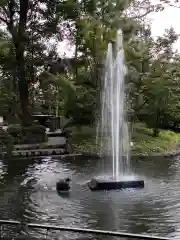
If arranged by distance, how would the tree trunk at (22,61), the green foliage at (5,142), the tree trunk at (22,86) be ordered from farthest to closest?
the tree trunk at (22,86) → the tree trunk at (22,61) → the green foliage at (5,142)

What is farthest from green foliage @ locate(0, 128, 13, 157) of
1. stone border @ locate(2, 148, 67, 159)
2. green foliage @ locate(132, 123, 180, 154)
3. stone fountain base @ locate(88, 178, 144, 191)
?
stone fountain base @ locate(88, 178, 144, 191)

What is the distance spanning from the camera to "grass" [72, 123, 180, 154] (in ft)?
65.9

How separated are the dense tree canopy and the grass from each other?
0.73 meters

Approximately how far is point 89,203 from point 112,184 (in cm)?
150

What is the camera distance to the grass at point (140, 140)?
65.9ft

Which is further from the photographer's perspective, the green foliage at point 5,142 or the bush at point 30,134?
the bush at point 30,134

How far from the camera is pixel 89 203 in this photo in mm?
9633

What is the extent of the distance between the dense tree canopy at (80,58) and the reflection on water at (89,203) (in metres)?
8.36

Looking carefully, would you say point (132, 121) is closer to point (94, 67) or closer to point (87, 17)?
point (94, 67)

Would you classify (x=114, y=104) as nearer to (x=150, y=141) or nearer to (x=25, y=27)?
(x=150, y=141)

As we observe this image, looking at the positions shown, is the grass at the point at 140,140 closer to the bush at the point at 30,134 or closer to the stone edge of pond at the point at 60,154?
the stone edge of pond at the point at 60,154

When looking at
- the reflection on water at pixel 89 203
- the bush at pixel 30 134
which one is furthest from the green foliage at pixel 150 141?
the reflection on water at pixel 89 203

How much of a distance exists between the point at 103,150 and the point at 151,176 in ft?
21.6

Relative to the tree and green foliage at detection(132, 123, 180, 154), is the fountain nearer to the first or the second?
green foliage at detection(132, 123, 180, 154)
